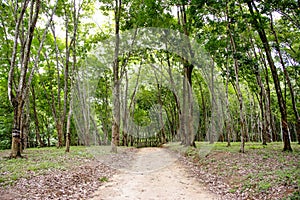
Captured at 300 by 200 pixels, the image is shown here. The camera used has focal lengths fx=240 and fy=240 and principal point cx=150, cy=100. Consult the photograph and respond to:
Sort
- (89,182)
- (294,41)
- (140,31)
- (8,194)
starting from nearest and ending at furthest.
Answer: (8,194), (89,182), (294,41), (140,31)

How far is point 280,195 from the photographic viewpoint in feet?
18.8

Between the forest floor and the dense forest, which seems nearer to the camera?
the forest floor

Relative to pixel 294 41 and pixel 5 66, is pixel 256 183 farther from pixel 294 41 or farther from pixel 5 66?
pixel 5 66

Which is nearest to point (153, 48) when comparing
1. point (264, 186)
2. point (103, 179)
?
point (103, 179)

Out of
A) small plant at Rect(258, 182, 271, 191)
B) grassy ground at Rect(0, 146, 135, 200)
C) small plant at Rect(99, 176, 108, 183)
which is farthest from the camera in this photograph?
small plant at Rect(99, 176, 108, 183)

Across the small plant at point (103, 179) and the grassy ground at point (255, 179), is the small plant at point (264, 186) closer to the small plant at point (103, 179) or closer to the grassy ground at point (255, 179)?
the grassy ground at point (255, 179)

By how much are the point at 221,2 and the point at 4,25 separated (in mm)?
13032

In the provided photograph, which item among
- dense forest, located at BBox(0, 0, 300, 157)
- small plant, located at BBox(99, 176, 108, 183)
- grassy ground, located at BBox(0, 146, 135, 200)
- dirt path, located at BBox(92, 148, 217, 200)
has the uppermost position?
dense forest, located at BBox(0, 0, 300, 157)

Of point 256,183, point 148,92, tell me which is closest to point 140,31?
point 256,183

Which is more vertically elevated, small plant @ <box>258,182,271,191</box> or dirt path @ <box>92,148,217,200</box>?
small plant @ <box>258,182,271,191</box>

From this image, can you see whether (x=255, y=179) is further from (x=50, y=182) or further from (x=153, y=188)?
(x=50, y=182)

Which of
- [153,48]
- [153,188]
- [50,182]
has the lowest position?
[153,188]

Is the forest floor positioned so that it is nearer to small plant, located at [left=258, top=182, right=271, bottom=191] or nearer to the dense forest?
small plant, located at [left=258, top=182, right=271, bottom=191]

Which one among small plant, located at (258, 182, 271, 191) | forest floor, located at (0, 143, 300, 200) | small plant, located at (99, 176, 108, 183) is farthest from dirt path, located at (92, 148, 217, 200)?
small plant, located at (258, 182, 271, 191)
